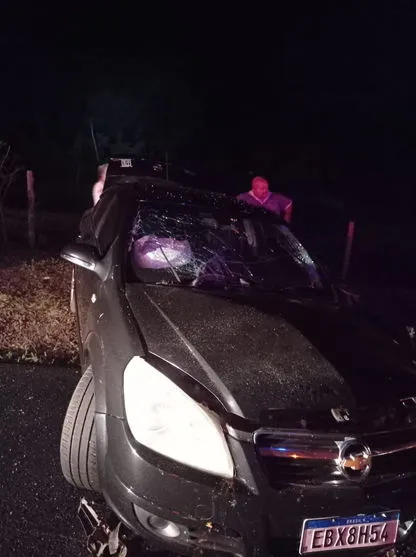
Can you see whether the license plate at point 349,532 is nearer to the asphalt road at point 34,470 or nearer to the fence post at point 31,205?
the asphalt road at point 34,470

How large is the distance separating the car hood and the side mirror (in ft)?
1.06

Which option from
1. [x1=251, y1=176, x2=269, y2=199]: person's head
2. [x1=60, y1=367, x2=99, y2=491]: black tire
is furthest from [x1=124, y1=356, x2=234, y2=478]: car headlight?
[x1=251, y1=176, x2=269, y2=199]: person's head

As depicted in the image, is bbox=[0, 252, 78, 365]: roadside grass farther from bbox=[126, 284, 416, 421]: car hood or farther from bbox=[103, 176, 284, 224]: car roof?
bbox=[126, 284, 416, 421]: car hood

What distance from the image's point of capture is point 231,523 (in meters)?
2.03

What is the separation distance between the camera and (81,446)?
2.59 metres

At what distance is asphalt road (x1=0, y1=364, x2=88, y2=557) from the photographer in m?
2.54

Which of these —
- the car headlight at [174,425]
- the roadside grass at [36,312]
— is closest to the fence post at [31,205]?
the roadside grass at [36,312]

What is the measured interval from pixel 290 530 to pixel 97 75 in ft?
81.4

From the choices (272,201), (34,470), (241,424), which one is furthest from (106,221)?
(272,201)

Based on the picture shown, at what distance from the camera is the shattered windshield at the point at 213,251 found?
312cm

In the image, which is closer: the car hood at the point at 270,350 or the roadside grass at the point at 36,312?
the car hood at the point at 270,350

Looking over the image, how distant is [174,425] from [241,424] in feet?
0.82

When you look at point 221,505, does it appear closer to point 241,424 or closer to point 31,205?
point 241,424

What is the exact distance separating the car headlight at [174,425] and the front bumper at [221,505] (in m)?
0.04
